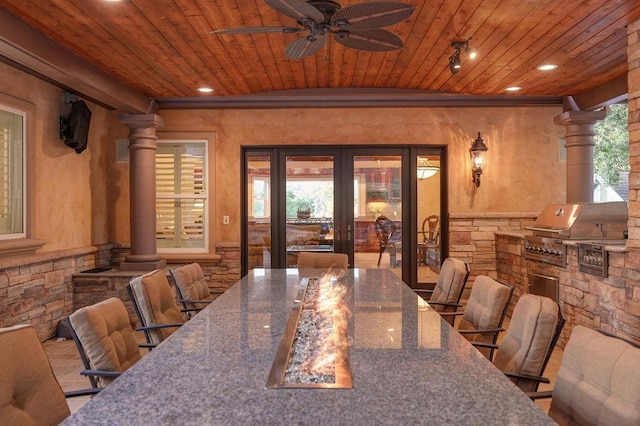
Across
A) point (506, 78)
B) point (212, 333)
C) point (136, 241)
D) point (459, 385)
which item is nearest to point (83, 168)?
point (136, 241)

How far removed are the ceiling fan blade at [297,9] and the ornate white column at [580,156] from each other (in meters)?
4.36

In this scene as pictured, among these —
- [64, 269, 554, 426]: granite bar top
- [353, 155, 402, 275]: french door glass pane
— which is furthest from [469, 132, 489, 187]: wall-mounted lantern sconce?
[64, 269, 554, 426]: granite bar top

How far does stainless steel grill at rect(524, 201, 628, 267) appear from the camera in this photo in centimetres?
450

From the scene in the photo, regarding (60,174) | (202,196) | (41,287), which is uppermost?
(60,174)

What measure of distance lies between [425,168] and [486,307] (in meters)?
3.97

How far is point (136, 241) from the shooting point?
18.9 ft

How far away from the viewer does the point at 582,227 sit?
4.52 meters

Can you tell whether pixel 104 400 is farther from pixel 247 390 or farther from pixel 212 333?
pixel 212 333

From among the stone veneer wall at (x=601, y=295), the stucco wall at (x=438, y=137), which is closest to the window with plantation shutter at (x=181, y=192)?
the stucco wall at (x=438, y=137)

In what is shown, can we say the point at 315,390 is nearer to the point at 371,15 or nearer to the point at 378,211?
A: the point at 371,15

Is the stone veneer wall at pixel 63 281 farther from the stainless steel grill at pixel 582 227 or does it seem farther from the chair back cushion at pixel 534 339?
the chair back cushion at pixel 534 339

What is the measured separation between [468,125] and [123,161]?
443cm

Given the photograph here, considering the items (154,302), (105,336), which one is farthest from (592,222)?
(105,336)

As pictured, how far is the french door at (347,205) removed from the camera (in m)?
6.46
